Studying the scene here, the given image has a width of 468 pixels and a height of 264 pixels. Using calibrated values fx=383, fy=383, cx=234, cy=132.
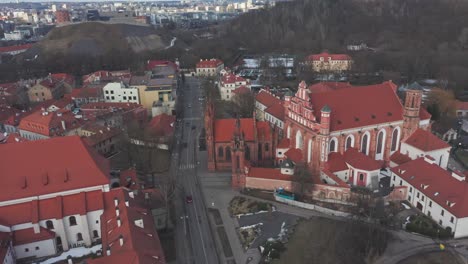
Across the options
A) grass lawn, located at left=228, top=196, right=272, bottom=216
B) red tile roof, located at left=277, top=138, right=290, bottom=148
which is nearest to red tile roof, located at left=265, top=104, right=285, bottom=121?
red tile roof, located at left=277, top=138, right=290, bottom=148

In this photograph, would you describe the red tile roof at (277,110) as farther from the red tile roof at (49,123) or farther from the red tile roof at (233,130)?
the red tile roof at (49,123)

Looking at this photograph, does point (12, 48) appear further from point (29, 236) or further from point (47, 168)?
point (29, 236)

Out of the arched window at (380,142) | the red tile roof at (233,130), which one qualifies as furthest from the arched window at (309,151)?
the arched window at (380,142)

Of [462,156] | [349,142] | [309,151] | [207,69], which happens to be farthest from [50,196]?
[207,69]

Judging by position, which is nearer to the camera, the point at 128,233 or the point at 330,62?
the point at 128,233

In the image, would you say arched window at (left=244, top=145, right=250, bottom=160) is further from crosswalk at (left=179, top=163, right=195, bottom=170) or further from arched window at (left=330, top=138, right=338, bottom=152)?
arched window at (left=330, top=138, right=338, bottom=152)

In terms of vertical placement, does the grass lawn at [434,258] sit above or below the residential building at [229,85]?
below

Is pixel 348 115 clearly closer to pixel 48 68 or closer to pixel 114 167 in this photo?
pixel 114 167

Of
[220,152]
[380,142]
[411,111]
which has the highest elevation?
[411,111]
